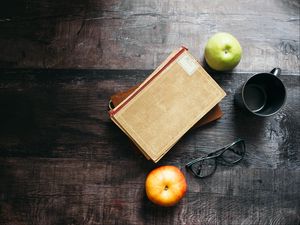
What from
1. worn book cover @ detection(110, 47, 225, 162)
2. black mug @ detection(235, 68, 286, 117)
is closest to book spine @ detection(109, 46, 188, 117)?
worn book cover @ detection(110, 47, 225, 162)

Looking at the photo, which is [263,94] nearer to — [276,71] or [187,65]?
[276,71]

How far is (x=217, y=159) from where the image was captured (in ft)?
3.53

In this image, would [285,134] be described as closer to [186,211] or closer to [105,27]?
[186,211]

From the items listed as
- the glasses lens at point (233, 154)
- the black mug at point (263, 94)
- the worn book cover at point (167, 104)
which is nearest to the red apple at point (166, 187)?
the worn book cover at point (167, 104)

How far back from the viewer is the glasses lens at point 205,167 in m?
1.07

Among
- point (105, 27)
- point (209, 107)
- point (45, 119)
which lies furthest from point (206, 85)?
point (45, 119)

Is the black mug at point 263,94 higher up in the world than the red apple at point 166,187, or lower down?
higher up

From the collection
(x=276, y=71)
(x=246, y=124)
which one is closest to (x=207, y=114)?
(x=246, y=124)

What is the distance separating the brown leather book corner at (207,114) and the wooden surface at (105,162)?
3cm

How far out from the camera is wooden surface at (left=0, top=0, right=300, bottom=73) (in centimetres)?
110

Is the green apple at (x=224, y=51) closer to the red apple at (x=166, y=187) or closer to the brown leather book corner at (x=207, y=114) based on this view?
the brown leather book corner at (x=207, y=114)

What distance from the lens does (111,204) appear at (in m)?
1.07

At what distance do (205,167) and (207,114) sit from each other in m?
0.15

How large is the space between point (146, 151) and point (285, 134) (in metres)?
0.41
